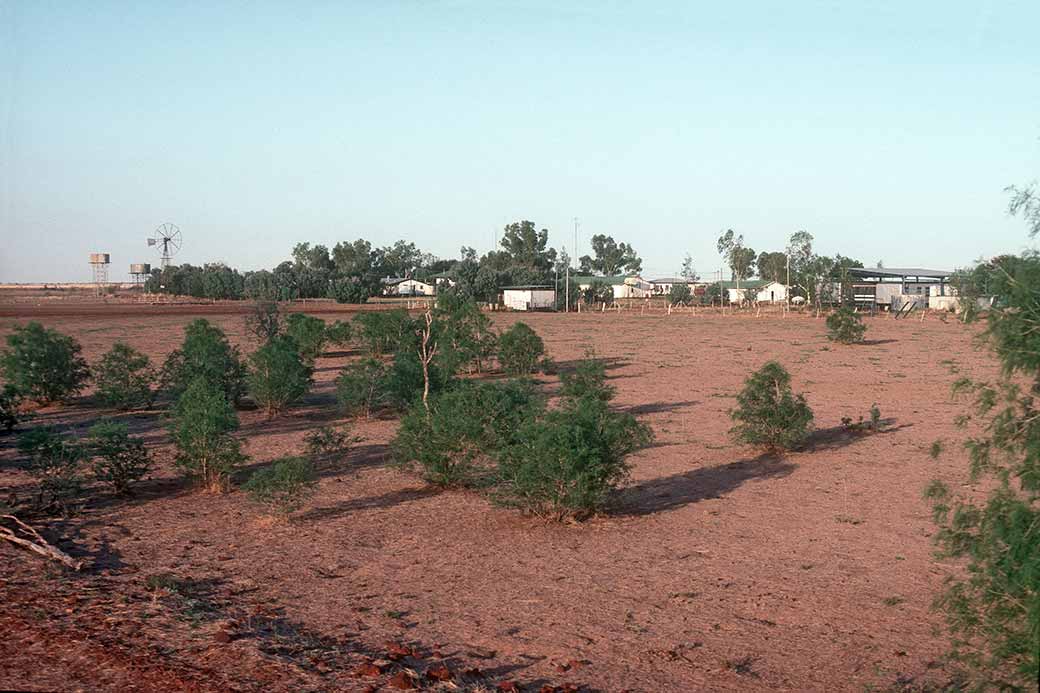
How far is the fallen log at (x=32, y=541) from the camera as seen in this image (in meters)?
9.95

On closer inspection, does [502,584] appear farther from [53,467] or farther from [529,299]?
[529,299]

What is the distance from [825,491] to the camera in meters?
14.7

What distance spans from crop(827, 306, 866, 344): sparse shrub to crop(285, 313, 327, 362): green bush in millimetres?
22912

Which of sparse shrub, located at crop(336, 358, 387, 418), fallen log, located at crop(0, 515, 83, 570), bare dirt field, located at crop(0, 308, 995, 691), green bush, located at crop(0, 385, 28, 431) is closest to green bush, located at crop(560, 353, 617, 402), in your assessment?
bare dirt field, located at crop(0, 308, 995, 691)

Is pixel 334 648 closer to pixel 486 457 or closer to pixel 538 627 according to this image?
pixel 538 627

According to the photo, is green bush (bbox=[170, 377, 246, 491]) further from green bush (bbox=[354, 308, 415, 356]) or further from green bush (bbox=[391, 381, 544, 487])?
green bush (bbox=[354, 308, 415, 356])

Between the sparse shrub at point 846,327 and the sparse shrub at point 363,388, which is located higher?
the sparse shrub at point 846,327

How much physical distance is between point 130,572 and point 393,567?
2753 millimetres

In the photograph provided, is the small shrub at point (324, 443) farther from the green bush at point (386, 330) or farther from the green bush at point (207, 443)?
the green bush at point (386, 330)

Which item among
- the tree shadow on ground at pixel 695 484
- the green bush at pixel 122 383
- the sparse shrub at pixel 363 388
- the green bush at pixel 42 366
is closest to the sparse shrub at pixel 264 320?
the green bush at pixel 42 366

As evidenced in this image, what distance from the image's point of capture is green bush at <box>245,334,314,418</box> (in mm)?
20609

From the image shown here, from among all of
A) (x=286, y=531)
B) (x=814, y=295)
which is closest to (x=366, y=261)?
(x=814, y=295)

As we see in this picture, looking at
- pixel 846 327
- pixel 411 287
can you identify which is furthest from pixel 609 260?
pixel 846 327

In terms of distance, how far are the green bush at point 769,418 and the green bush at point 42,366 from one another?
1513cm
